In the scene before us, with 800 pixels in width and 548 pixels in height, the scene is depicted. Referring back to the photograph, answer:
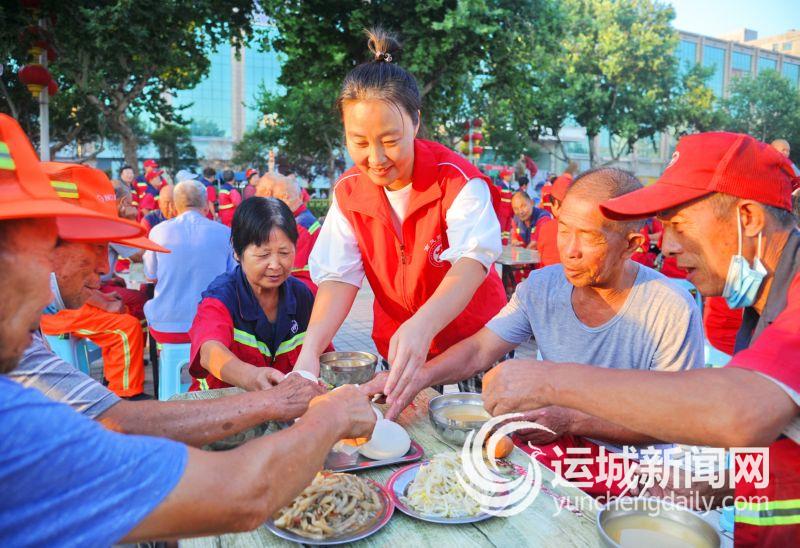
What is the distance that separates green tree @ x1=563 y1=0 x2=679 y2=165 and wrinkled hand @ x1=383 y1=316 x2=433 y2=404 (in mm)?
27641

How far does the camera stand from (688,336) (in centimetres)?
209

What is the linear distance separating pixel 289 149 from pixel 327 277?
96.3ft

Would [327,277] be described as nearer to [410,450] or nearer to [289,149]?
[410,450]

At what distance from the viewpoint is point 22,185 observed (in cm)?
104

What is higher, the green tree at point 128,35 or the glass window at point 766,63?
the glass window at point 766,63

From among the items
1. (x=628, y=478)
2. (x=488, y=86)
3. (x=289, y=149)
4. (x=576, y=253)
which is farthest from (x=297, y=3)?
(x=289, y=149)

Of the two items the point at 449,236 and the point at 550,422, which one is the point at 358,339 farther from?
the point at 550,422

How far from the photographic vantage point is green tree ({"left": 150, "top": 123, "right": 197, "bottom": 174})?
132 ft

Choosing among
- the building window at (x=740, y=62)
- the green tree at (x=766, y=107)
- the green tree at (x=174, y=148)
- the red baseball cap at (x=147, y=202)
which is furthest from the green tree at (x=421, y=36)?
the building window at (x=740, y=62)

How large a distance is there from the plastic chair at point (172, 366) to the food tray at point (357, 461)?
277 cm

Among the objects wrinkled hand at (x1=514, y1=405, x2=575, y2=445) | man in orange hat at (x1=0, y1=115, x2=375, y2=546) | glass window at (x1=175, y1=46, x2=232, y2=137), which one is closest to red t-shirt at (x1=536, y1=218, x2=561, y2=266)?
wrinkled hand at (x1=514, y1=405, x2=575, y2=445)

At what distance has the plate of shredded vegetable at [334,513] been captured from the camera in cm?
135

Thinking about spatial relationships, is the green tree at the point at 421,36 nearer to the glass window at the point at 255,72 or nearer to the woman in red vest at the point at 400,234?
the woman in red vest at the point at 400,234

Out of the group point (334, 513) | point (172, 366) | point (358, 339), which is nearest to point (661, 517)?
point (334, 513)
